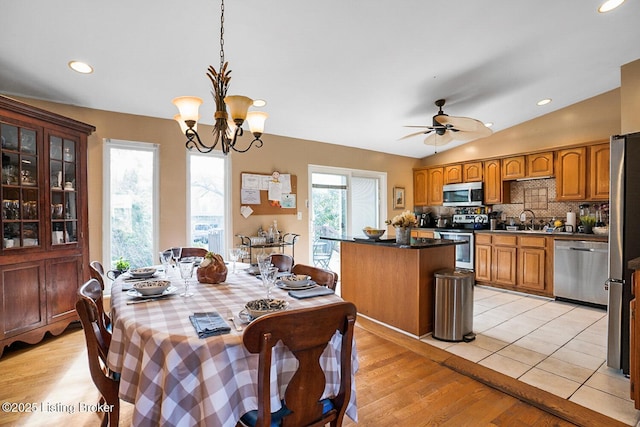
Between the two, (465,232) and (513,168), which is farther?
(465,232)

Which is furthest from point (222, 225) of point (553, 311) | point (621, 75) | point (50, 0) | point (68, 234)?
point (621, 75)

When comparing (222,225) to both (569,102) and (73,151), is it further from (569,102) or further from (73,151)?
(569,102)

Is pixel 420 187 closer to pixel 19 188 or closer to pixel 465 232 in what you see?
pixel 465 232

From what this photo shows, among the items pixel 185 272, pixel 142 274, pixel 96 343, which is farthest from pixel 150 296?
pixel 142 274

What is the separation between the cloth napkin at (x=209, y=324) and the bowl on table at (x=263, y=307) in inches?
4.6

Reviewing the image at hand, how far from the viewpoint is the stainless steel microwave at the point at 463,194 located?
5.38 meters

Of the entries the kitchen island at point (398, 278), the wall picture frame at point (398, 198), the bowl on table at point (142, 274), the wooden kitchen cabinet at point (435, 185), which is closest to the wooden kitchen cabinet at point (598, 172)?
the wooden kitchen cabinet at point (435, 185)

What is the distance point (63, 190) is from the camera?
3080 millimetres

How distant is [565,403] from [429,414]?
2.94 ft

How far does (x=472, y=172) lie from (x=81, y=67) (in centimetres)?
555

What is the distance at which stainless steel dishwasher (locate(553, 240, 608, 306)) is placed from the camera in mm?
3799

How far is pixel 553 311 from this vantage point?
382 cm

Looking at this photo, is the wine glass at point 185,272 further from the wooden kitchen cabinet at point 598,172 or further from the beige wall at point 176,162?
the wooden kitchen cabinet at point 598,172

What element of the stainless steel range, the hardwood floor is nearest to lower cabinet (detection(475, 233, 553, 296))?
the stainless steel range
